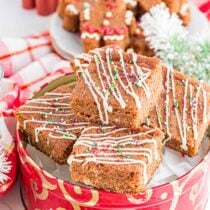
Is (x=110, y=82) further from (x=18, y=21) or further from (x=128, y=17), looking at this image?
(x=18, y=21)

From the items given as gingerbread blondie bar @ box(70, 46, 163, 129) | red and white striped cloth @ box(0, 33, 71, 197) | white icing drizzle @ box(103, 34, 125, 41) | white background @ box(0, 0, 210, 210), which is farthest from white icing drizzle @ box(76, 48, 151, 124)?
white background @ box(0, 0, 210, 210)

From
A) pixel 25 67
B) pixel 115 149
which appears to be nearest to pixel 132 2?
pixel 25 67

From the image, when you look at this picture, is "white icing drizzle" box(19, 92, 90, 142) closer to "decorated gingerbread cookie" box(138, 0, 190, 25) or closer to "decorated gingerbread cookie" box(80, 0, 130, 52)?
"decorated gingerbread cookie" box(80, 0, 130, 52)

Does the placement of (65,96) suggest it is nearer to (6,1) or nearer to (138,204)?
(138,204)

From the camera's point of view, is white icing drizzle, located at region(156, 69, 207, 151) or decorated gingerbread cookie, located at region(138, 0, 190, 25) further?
decorated gingerbread cookie, located at region(138, 0, 190, 25)

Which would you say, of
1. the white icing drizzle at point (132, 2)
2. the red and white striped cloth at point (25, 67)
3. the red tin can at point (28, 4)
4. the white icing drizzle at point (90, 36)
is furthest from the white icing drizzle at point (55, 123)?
the red tin can at point (28, 4)

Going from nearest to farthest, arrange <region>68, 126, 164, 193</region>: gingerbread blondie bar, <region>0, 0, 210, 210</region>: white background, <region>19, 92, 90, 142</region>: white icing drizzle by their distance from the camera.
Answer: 1. <region>68, 126, 164, 193</region>: gingerbread blondie bar
2. <region>19, 92, 90, 142</region>: white icing drizzle
3. <region>0, 0, 210, 210</region>: white background
